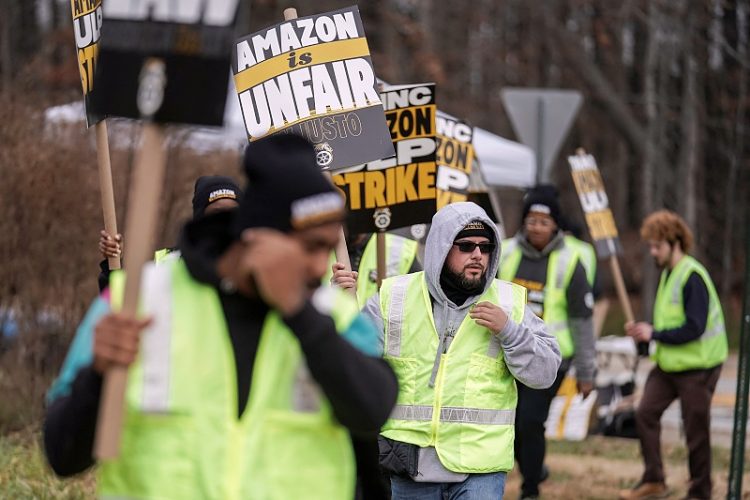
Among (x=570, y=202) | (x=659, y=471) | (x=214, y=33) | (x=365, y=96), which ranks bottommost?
(x=659, y=471)

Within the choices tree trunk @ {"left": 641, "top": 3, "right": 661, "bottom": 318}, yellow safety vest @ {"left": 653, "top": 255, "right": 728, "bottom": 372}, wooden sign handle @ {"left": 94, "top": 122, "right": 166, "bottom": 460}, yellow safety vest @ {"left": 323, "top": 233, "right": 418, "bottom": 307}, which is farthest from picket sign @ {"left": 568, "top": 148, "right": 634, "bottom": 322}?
tree trunk @ {"left": 641, "top": 3, "right": 661, "bottom": 318}

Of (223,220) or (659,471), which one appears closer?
(223,220)

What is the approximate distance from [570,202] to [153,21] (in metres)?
32.4

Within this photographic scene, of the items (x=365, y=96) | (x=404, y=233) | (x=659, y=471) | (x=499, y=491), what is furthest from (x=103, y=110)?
(x=659, y=471)

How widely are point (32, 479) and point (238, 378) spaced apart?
5.27 meters

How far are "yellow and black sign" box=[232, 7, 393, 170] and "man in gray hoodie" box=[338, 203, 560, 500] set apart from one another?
87cm

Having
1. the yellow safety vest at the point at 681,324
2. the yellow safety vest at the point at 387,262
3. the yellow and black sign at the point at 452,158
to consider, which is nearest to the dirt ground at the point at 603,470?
the yellow safety vest at the point at 681,324

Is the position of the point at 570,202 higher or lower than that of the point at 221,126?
higher

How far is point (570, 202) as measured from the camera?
35.2 meters

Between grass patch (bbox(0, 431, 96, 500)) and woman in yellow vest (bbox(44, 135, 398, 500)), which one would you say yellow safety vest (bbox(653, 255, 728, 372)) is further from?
woman in yellow vest (bbox(44, 135, 398, 500))

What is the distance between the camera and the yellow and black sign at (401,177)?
7293mm

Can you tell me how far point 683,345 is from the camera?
9.81m

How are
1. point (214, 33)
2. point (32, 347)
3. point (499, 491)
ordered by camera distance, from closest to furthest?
point (214, 33) < point (499, 491) < point (32, 347)

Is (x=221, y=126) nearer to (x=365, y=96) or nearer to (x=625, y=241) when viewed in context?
(x=365, y=96)
